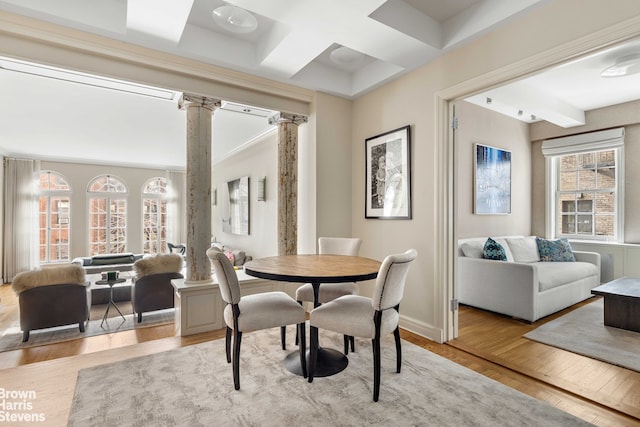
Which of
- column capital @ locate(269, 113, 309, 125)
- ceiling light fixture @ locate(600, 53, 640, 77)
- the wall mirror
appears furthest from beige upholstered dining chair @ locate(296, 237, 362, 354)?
the wall mirror

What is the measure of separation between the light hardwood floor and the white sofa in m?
0.24

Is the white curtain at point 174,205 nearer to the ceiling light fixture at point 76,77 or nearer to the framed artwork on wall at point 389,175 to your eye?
the ceiling light fixture at point 76,77

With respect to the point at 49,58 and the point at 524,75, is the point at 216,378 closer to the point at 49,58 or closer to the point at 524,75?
the point at 49,58

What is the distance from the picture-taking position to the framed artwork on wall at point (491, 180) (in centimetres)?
446

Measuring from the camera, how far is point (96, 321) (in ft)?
13.0

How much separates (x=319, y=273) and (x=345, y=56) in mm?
2345

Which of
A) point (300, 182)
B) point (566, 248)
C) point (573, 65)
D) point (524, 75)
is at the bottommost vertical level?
point (566, 248)

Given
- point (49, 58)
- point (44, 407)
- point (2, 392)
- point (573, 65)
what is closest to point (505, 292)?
point (573, 65)

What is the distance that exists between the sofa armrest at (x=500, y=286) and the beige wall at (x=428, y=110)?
0.89m

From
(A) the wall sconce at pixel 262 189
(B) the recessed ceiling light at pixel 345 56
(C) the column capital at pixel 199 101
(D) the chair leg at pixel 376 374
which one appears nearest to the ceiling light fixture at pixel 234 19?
(C) the column capital at pixel 199 101

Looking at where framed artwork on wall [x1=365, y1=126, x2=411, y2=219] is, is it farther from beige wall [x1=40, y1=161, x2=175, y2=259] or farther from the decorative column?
beige wall [x1=40, y1=161, x2=175, y2=259]

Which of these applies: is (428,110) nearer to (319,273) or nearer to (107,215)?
(319,273)

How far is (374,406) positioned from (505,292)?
7.98ft

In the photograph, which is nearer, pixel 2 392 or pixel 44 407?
pixel 44 407
